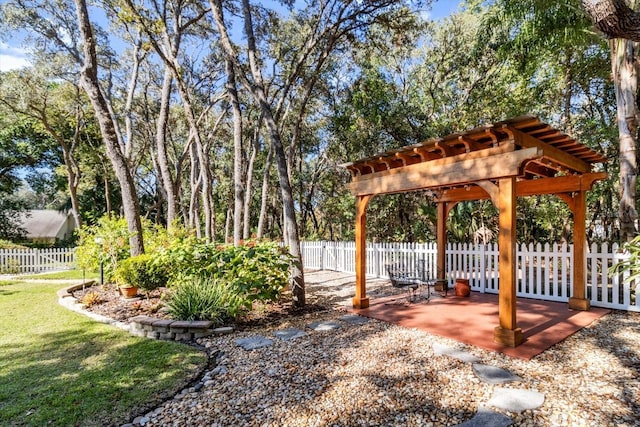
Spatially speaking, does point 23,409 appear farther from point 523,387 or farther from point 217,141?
point 217,141

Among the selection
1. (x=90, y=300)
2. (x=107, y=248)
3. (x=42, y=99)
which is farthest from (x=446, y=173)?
(x=42, y=99)

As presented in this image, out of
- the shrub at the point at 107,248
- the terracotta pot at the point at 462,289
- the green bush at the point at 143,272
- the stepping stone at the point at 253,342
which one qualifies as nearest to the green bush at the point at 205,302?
the stepping stone at the point at 253,342

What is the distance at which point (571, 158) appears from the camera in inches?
196

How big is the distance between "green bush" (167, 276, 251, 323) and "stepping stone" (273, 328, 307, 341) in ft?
2.68

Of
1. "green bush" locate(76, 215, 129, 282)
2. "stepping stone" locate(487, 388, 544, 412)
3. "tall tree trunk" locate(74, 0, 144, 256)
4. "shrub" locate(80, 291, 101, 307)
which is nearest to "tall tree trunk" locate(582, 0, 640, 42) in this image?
"stepping stone" locate(487, 388, 544, 412)

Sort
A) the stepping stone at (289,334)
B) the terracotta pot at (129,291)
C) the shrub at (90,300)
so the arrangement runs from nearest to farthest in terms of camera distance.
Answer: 1. the stepping stone at (289,334)
2. the shrub at (90,300)
3. the terracotta pot at (129,291)

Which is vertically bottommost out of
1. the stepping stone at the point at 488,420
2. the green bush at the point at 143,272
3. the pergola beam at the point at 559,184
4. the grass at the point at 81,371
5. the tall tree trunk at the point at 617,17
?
the grass at the point at 81,371

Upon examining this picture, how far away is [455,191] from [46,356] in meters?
7.43

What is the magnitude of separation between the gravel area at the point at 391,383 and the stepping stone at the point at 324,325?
0.94 feet

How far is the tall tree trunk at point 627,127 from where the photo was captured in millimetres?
6070

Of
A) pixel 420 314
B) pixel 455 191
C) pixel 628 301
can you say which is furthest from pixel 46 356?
pixel 628 301

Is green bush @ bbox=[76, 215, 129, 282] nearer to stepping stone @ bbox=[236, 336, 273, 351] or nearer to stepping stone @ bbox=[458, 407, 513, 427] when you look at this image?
stepping stone @ bbox=[236, 336, 273, 351]

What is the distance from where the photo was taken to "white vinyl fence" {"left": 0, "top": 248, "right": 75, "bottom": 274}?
12125 mm

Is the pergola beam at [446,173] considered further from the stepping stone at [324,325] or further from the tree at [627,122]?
the tree at [627,122]
